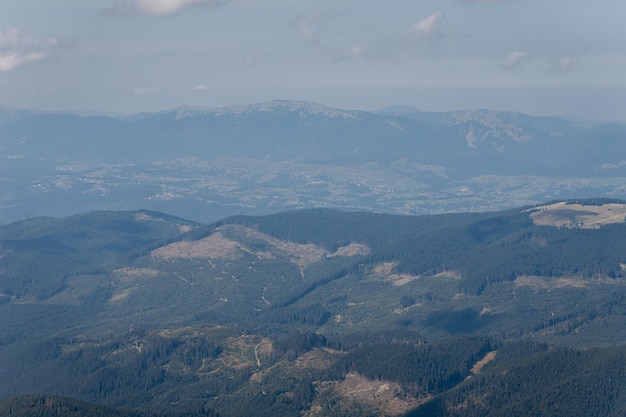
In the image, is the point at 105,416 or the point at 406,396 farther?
the point at 406,396

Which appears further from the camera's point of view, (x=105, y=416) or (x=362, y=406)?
(x=362, y=406)

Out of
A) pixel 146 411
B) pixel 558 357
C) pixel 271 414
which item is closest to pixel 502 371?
pixel 558 357

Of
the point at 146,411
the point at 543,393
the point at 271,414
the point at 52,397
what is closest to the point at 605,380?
the point at 543,393

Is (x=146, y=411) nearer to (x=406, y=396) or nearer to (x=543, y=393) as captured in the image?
(x=406, y=396)

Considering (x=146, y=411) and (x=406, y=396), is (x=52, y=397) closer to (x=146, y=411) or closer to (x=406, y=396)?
(x=146, y=411)

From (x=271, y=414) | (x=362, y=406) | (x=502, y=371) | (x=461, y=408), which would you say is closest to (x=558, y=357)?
(x=502, y=371)

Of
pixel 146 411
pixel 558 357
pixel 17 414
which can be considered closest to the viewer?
pixel 17 414

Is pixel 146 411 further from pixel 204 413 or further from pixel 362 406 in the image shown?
pixel 362 406

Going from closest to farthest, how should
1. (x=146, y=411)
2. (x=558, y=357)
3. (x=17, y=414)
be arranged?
(x=17, y=414) → (x=146, y=411) → (x=558, y=357)
